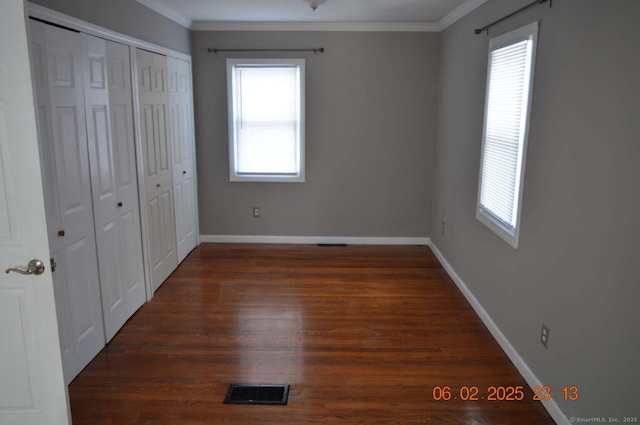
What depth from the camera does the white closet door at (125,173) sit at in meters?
3.34

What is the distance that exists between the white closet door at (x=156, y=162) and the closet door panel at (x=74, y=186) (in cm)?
92

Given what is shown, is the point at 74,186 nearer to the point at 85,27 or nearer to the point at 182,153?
the point at 85,27

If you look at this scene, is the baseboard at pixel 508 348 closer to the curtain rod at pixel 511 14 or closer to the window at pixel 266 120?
the curtain rod at pixel 511 14

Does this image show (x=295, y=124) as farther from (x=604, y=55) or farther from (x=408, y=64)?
(x=604, y=55)

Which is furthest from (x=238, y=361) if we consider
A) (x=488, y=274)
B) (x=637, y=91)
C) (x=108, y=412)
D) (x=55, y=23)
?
(x=637, y=91)

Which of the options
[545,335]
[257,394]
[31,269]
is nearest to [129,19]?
[31,269]

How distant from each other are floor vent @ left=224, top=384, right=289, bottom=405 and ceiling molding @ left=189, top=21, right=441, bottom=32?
3.90 meters

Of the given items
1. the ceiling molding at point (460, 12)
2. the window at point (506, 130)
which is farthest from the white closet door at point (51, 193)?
the ceiling molding at point (460, 12)

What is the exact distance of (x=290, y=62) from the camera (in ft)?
17.3

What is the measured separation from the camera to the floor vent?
267cm

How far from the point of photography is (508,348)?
10.3ft

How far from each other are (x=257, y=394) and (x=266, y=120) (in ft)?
11.3

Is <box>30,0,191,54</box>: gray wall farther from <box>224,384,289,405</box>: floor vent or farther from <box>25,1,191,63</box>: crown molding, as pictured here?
<box>224,384,289,405</box>: floor vent

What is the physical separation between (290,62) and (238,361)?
3.46 m
